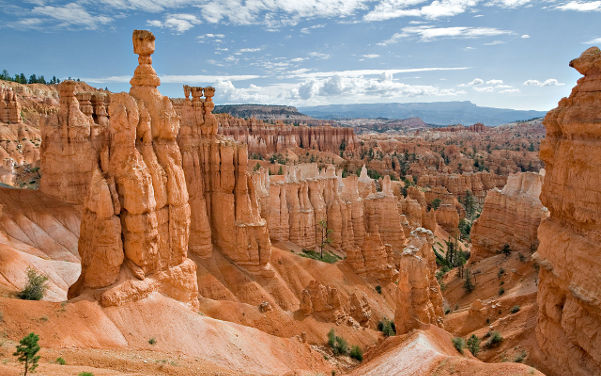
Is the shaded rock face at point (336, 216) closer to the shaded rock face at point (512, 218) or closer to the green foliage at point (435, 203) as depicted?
the shaded rock face at point (512, 218)

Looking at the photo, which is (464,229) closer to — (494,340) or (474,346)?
(494,340)

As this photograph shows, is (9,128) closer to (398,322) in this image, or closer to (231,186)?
(231,186)

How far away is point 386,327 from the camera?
1235 inches

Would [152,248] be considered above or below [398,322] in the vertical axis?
above

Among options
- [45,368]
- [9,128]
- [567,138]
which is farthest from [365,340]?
[9,128]

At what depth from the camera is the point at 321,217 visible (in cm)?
4225

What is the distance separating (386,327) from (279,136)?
10116 cm

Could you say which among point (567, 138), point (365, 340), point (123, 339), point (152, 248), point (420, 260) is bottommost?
point (365, 340)

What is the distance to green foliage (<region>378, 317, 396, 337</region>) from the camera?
30.7 m

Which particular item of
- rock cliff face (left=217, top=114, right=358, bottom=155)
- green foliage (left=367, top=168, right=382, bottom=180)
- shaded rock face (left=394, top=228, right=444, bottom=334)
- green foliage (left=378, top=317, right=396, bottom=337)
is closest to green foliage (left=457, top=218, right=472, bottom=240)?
green foliage (left=367, top=168, right=382, bottom=180)

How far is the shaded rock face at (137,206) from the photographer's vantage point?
17.5 metres

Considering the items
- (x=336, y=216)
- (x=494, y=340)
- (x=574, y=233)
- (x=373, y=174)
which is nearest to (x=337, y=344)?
(x=494, y=340)

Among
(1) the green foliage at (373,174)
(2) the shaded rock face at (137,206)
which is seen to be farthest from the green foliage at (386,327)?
(1) the green foliage at (373,174)

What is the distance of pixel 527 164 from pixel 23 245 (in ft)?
396
